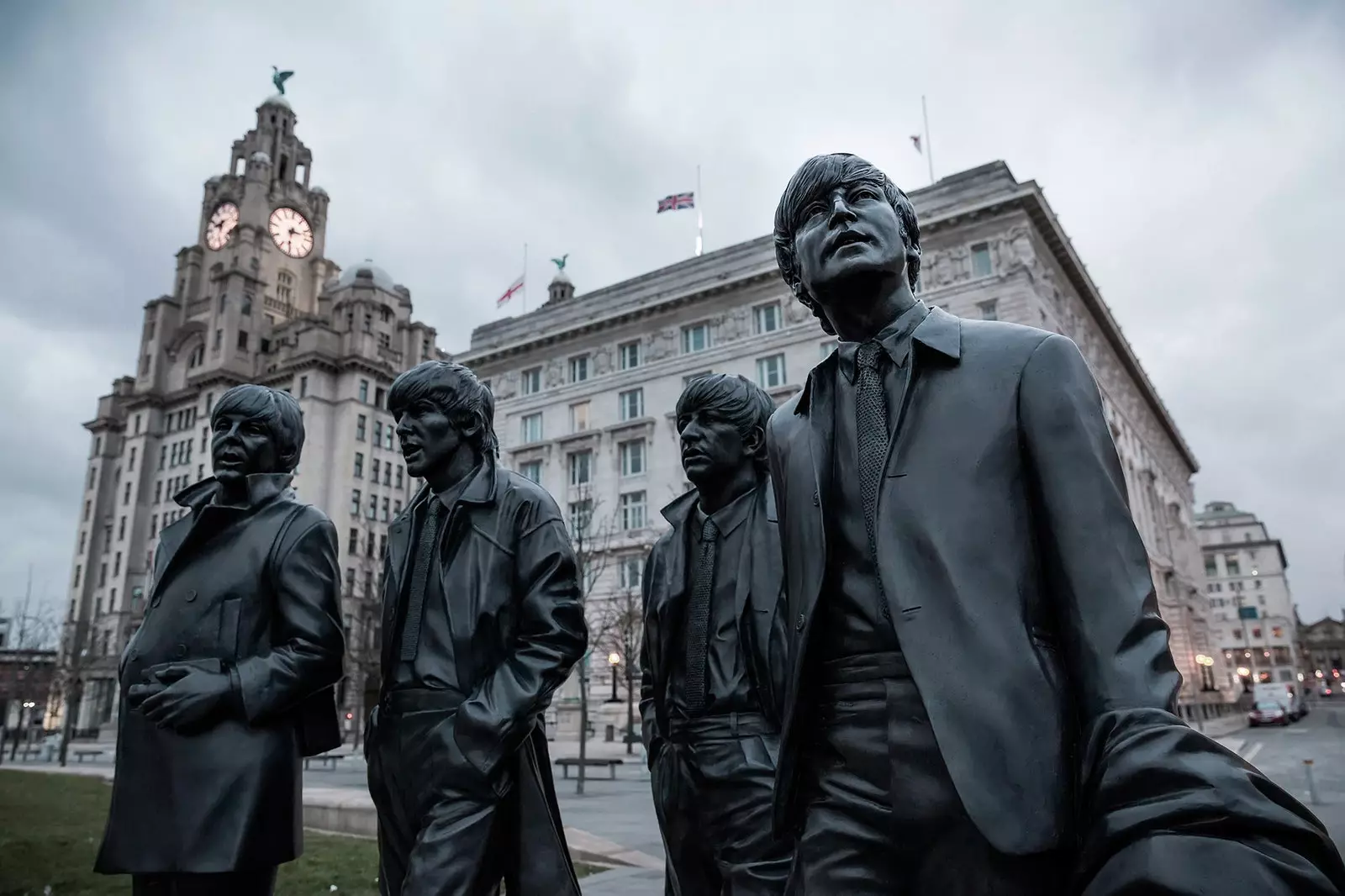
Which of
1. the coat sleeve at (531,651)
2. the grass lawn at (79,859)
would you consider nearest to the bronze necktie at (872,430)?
the coat sleeve at (531,651)

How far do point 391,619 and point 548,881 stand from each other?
1.28 metres

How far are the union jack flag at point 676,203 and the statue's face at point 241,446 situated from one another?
132 ft

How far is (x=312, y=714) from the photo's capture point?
4.07 meters

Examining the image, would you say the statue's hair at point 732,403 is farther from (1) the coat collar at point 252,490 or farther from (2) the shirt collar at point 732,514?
(1) the coat collar at point 252,490

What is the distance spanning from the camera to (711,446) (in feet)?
15.5

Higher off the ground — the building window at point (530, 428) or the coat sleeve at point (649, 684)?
the building window at point (530, 428)

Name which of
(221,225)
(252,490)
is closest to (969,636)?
(252,490)

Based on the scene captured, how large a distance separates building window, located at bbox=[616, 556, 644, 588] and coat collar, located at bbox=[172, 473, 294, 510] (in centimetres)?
3659

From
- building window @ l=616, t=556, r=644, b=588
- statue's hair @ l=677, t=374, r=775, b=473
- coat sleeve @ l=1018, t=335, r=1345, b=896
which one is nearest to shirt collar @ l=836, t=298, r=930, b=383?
coat sleeve @ l=1018, t=335, r=1345, b=896

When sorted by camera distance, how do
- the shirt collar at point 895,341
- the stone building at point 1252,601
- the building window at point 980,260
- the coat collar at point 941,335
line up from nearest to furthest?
the coat collar at point 941,335
the shirt collar at point 895,341
the building window at point 980,260
the stone building at point 1252,601

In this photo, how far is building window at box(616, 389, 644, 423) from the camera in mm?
44625

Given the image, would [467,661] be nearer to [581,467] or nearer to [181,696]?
[181,696]

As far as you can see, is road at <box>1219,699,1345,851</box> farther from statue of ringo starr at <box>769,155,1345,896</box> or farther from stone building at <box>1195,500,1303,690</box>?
stone building at <box>1195,500,1303,690</box>

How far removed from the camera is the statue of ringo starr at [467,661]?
340 cm
